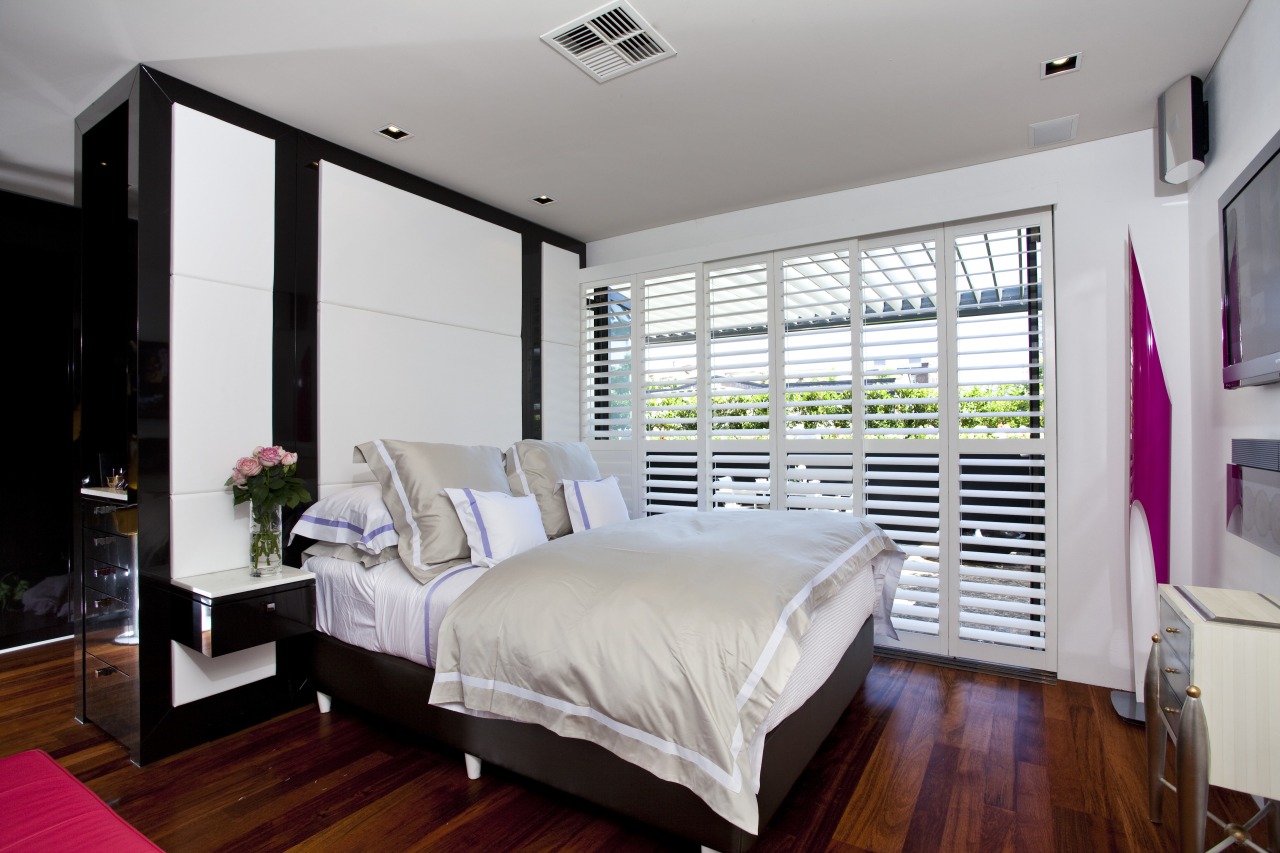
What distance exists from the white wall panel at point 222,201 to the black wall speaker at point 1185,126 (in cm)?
381

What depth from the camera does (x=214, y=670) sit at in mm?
2617

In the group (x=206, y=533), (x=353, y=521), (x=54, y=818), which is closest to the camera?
(x=54, y=818)

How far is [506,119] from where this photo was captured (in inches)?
116

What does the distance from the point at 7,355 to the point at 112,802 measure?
2.89 metres

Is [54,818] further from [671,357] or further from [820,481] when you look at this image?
[671,357]

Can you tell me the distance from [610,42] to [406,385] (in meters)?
1.94

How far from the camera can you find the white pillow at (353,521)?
265 cm

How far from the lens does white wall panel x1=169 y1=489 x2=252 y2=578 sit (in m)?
2.54

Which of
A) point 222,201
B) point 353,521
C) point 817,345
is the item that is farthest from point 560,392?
point 222,201

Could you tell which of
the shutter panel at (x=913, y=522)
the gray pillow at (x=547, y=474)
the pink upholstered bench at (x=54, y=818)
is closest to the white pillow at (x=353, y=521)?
the gray pillow at (x=547, y=474)

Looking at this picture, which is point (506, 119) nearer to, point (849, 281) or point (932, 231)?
point (849, 281)

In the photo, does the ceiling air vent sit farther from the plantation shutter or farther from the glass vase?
the glass vase

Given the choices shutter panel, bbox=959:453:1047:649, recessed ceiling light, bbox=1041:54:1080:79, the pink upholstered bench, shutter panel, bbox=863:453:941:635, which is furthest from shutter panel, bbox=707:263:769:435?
the pink upholstered bench

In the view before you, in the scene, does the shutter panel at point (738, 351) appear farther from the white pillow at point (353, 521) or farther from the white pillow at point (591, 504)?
the white pillow at point (353, 521)
